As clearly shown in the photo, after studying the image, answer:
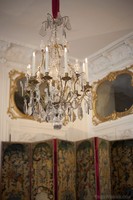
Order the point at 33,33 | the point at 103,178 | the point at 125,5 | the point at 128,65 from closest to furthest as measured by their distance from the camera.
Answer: the point at 125,5
the point at 103,178
the point at 33,33
the point at 128,65

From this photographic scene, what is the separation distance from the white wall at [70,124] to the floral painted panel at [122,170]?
371mm

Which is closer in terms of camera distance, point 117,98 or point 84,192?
point 84,192

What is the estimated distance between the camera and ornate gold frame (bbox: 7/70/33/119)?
6.66 m

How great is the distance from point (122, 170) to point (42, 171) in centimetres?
176

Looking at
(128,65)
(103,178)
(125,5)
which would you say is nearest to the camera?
(125,5)

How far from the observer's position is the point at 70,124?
292 inches

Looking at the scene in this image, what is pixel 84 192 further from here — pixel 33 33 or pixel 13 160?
pixel 33 33

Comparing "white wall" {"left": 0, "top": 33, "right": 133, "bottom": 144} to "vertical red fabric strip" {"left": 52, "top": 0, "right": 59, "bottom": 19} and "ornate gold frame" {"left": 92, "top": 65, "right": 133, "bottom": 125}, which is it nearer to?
"ornate gold frame" {"left": 92, "top": 65, "right": 133, "bottom": 125}

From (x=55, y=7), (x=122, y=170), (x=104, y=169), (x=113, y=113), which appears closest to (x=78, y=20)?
(x=55, y=7)

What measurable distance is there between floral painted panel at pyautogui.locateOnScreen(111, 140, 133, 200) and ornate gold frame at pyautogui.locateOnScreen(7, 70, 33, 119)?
2.36 m

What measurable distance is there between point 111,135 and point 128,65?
179cm

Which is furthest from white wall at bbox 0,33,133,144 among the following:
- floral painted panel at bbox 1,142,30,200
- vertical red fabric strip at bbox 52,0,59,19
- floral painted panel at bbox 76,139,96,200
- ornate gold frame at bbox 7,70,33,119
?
vertical red fabric strip at bbox 52,0,59,19

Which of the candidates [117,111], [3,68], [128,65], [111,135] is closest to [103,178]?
[111,135]

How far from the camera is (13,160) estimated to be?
5.93 meters
